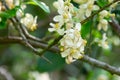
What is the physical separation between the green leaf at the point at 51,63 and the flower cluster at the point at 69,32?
386mm

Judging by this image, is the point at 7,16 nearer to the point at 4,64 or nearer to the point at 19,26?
the point at 19,26

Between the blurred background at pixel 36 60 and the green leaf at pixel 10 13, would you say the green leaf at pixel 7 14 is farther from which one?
the blurred background at pixel 36 60

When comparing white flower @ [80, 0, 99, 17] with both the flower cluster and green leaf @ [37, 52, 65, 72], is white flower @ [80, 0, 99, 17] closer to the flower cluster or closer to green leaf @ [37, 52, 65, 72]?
the flower cluster

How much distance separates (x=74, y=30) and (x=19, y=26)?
12.9 inches

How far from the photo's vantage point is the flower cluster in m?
1.02

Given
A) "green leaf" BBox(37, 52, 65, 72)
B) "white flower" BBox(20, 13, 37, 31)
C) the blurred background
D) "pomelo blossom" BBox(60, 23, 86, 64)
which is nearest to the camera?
"pomelo blossom" BBox(60, 23, 86, 64)

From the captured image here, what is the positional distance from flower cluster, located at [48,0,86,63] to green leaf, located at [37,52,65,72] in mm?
386

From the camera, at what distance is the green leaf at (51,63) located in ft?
4.89

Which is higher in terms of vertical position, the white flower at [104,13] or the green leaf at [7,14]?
the white flower at [104,13]

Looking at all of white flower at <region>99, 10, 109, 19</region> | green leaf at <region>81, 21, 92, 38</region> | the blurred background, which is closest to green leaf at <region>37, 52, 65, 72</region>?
green leaf at <region>81, 21, 92, 38</region>

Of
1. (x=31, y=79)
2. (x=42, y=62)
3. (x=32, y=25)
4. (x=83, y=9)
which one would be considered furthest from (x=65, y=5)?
(x=31, y=79)

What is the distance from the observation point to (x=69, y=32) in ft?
3.36

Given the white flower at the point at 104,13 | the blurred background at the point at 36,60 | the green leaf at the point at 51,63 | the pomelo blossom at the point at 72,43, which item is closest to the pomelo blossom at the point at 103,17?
the white flower at the point at 104,13

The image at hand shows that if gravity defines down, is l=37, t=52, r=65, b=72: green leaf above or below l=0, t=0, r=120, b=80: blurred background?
above
